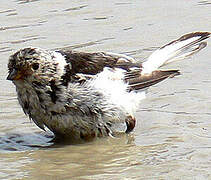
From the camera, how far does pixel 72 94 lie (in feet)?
21.8

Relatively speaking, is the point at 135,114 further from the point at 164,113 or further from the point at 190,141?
the point at 190,141

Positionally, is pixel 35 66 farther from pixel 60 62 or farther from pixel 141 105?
pixel 141 105

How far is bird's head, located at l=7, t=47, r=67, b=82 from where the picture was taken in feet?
22.0

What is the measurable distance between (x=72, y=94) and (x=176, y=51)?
62.2 inches

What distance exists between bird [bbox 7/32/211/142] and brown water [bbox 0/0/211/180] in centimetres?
16

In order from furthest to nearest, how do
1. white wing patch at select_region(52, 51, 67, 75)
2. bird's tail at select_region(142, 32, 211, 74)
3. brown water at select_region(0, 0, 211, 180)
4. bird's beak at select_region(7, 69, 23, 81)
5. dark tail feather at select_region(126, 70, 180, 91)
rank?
bird's tail at select_region(142, 32, 211, 74)
dark tail feather at select_region(126, 70, 180, 91)
white wing patch at select_region(52, 51, 67, 75)
bird's beak at select_region(7, 69, 23, 81)
brown water at select_region(0, 0, 211, 180)

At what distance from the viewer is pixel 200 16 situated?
9820mm

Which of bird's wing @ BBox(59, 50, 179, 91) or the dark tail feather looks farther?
the dark tail feather

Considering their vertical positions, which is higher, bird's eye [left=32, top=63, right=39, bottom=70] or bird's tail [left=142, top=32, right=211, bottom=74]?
bird's eye [left=32, top=63, right=39, bottom=70]

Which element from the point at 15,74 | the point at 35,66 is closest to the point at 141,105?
the point at 35,66

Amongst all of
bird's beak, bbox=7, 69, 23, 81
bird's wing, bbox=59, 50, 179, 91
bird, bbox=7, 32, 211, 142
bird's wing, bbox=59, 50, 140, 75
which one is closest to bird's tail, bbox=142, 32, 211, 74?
bird's wing, bbox=59, 50, 179, 91

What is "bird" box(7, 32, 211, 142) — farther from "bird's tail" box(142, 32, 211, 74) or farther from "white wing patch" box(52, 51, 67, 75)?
"bird's tail" box(142, 32, 211, 74)

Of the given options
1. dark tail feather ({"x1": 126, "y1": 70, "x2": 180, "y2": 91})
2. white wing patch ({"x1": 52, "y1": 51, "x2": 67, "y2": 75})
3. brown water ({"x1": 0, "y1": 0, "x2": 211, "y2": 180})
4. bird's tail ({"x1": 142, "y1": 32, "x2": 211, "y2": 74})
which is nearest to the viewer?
brown water ({"x1": 0, "y1": 0, "x2": 211, "y2": 180})

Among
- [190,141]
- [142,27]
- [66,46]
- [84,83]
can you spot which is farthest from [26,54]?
[142,27]
